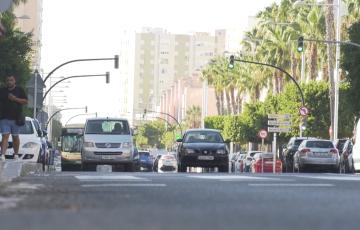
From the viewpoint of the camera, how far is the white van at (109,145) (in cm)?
3534

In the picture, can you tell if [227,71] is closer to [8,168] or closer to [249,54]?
[249,54]

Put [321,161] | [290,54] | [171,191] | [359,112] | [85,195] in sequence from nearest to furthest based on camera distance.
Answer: [85,195] < [171,191] < [321,161] < [359,112] < [290,54]

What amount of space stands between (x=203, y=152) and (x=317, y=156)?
955cm

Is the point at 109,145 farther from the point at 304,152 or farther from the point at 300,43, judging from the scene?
the point at 300,43

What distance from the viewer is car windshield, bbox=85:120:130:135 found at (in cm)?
3575

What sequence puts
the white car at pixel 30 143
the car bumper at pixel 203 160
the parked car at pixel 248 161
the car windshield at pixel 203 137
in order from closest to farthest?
1. the white car at pixel 30 143
2. the car bumper at pixel 203 160
3. the car windshield at pixel 203 137
4. the parked car at pixel 248 161

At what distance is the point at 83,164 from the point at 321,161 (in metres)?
12.2

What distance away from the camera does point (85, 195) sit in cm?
1243

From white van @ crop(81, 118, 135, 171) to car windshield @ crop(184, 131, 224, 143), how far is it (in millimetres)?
2343

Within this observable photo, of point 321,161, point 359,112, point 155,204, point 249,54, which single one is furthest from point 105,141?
point 249,54

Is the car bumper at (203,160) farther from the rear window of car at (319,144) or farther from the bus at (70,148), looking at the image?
the bus at (70,148)

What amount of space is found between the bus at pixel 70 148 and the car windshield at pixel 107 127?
18.3 meters

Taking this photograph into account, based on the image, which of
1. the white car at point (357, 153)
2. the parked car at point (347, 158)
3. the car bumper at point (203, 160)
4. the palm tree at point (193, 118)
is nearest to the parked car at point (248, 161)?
the parked car at point (347, 158)

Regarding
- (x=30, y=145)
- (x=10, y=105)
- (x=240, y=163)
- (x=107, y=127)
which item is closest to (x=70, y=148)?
(x=240, y=163)
